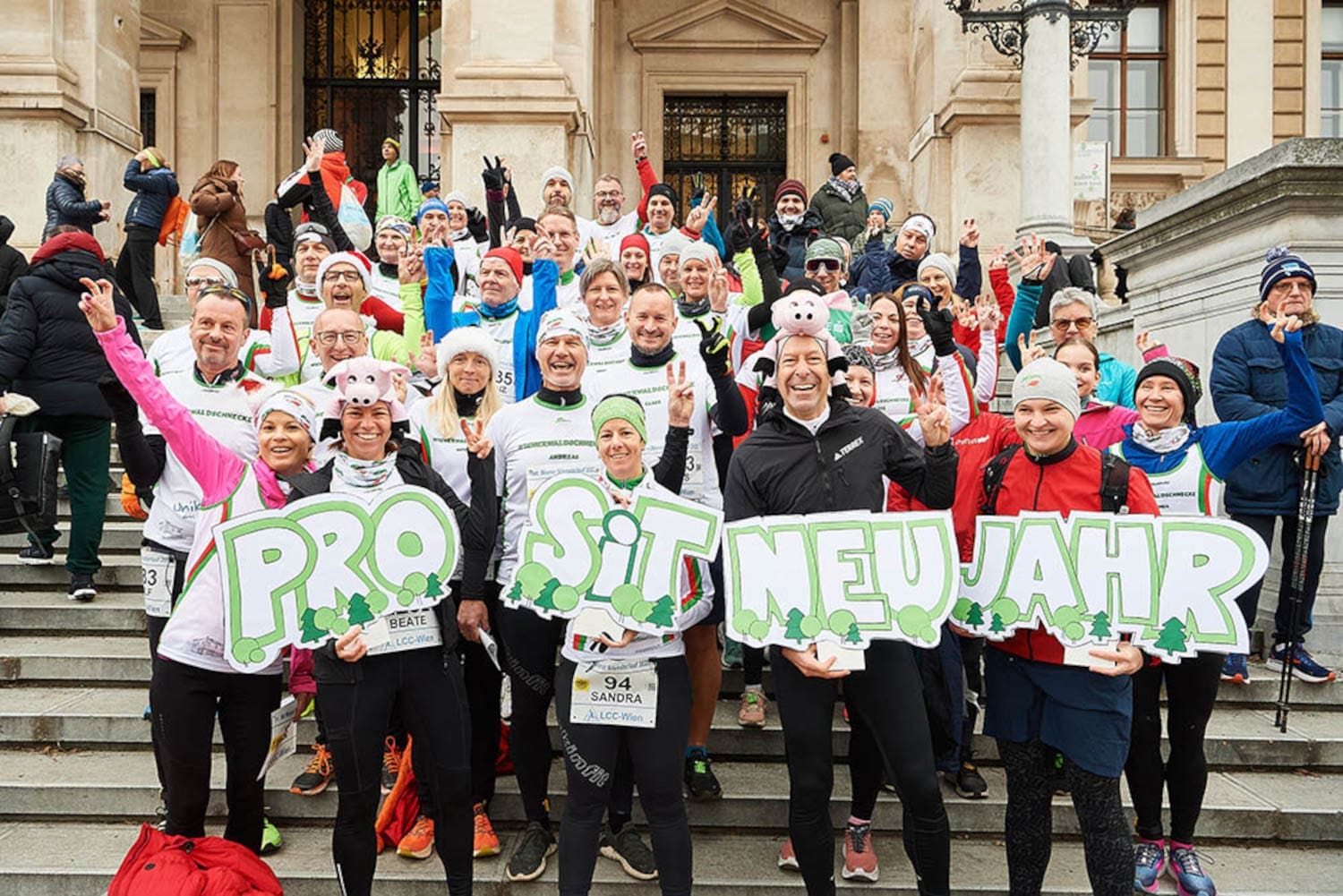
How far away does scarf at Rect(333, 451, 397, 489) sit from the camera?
155 inches

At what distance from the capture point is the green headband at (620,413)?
400 centimetres

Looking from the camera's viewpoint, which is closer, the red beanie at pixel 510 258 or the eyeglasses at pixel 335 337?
the eyeglasses at pixel 335 337

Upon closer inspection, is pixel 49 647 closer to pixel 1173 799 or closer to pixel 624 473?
pixel 624 473

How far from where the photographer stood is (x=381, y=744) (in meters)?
3.90

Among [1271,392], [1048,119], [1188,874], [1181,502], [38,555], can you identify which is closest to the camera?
[1188,874]

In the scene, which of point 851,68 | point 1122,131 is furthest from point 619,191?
point 1122,131

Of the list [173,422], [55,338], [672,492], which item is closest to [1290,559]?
[672,492]

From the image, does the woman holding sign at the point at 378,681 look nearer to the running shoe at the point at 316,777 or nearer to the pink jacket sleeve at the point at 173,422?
the pink jacket sleeve at the point at 173,422

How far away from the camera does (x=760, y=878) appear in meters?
4.50

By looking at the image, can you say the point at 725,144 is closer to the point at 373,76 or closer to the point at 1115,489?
the point at 373,76

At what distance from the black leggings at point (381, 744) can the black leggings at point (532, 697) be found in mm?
304

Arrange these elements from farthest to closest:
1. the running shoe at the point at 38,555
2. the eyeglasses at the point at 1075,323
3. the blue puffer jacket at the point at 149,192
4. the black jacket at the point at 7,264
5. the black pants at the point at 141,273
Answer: the black pants at the point at 141,273
the blue puffer jacket at the point at 149,192
the black jacket at the point at 7,264
the running shoe at the point at 38,555
the eyeglasses at the point at 1075,323

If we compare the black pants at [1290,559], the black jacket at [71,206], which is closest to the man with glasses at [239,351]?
the black jacket at [71,206]

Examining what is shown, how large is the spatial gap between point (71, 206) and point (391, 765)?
5.69 metres
